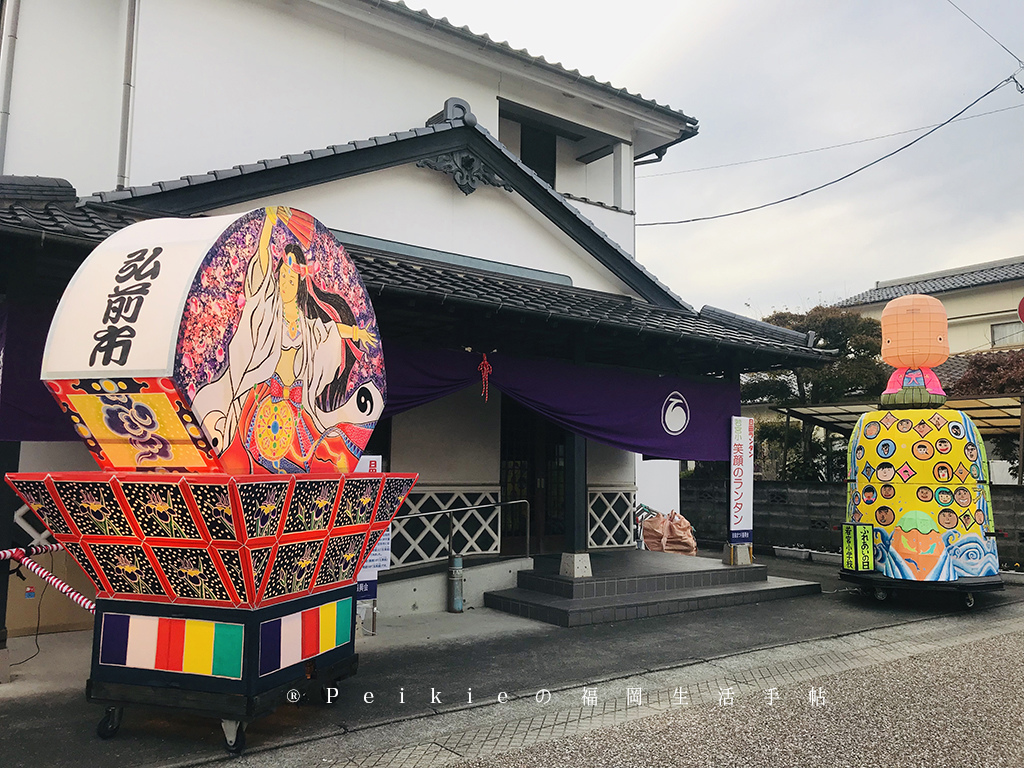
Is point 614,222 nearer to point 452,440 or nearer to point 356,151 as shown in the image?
point 452,440

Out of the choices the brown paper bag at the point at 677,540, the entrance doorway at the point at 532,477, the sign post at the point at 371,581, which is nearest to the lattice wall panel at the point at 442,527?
the entrance doorway at the point at 532,477

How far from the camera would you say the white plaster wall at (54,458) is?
7512 mm

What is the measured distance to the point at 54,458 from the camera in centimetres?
769

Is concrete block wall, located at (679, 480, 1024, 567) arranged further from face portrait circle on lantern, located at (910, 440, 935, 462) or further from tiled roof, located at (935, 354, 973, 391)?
tiled roof, located at (935, 354, 973, 391)

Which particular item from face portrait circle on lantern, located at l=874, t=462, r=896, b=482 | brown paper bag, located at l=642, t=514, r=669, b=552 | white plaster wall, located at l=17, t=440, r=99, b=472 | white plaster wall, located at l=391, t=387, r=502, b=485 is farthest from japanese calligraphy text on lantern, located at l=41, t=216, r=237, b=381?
brown paper bag, located at l=642, t=514, r=669, b=552

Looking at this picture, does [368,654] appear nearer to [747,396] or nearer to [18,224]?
[18,224]

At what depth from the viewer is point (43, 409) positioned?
5871mm

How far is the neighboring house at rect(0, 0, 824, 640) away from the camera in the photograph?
27.5 ft

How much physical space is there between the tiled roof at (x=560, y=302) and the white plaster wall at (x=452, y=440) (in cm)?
216

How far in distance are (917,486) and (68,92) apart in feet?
40.2

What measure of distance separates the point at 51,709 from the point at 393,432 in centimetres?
557

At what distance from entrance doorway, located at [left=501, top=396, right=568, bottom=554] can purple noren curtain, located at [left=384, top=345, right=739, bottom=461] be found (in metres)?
2.06

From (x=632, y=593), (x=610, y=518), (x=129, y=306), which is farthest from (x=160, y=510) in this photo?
(x=610, y=518)

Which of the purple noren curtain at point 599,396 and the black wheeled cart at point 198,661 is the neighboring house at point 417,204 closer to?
the purple noren curtain at point 599,396
